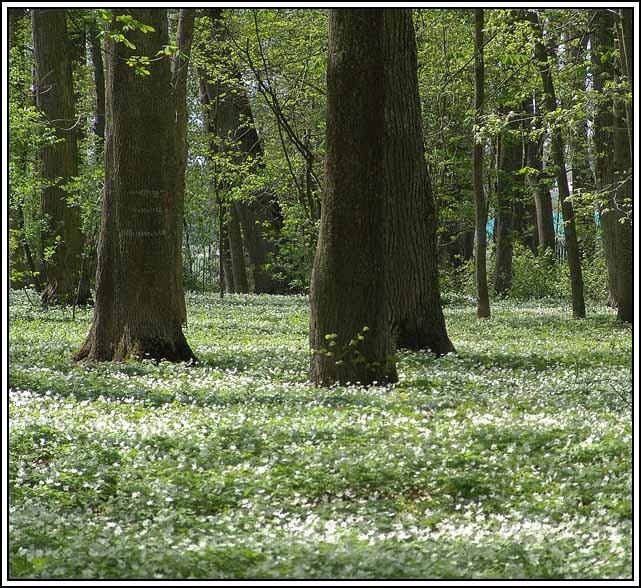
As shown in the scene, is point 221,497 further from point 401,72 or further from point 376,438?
point 401,72

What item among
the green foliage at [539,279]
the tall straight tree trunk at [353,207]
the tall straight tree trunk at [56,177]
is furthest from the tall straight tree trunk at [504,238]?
the tall straight tree trunk at [353,207]

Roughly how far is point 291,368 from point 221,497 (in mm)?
6395

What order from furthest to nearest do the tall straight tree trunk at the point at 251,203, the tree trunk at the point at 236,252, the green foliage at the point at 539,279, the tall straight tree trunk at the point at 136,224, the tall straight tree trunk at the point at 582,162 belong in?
the tree trunk at the point at 236,252
the tall straight tree trunk at the point at 251,203
the green foliage at the point at 539,279
the tall straight tree trunk at the point at 582,162
the tall straight tree trunk at the point at 136,224

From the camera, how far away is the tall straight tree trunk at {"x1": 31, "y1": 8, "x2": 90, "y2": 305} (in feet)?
79.7

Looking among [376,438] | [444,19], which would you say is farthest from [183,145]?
[376,438]

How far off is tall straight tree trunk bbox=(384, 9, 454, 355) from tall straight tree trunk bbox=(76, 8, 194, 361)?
11.8 ft

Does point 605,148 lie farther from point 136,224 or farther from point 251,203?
point 251,203

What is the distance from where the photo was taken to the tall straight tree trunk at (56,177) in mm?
24281

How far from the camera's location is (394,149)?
1521 centimetres

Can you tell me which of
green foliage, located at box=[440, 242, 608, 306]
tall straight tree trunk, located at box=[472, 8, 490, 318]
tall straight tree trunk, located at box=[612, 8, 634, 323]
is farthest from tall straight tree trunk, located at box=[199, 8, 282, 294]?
tall straight tree trunk, located at box=[612, 8, 634, 323]

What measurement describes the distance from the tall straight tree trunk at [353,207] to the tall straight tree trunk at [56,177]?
14439mm

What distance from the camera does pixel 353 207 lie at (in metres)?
10.7

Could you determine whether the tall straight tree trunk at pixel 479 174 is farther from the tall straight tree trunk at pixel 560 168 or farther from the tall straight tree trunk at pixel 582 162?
the tall straight tree trunk at pixel 582 162

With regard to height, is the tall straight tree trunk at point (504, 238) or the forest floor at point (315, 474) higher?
the tall straight tree trunk at point (504, 238)
